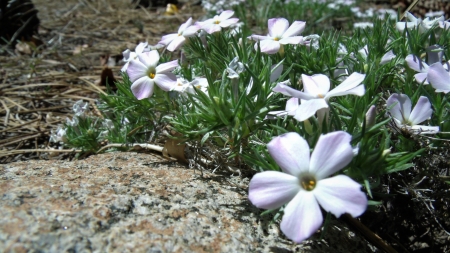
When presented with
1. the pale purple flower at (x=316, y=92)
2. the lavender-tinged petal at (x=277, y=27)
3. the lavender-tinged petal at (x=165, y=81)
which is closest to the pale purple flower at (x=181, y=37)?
the lavender-tinged petal at (x=165, y=81)

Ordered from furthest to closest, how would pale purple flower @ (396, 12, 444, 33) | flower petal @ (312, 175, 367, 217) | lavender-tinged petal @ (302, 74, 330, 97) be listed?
pale purple flower @ (396, 12, 444, 33), lavender-tinged petal @ (302, 74, 330, 97), flower petal @ (312, 175, 367, 217)

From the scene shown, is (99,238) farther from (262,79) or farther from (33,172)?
(262,79)

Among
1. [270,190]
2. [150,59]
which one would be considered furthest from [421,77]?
[150,59]

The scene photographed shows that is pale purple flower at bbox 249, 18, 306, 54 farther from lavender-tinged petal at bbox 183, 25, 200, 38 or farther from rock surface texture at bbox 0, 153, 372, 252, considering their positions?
rock surface texture at bbox 0, 153, 372, 252

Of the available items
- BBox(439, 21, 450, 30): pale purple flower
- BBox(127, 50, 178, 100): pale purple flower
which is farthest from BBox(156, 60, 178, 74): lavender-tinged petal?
BBox(439, 21, 450, 30): pale purple flower

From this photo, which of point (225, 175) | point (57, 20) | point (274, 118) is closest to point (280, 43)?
point (274, 118)

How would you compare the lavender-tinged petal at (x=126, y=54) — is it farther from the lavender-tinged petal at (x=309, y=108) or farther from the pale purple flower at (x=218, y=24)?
the lavender-tinged petal at (x=309, y=108)

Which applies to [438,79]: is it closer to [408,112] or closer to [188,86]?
[408,112]
